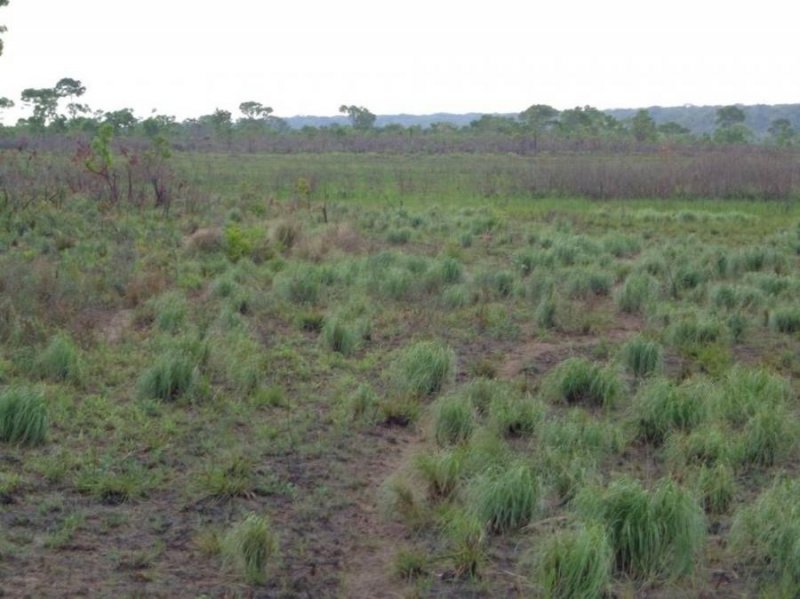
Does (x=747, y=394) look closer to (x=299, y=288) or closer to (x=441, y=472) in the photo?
(x=441, y=472)

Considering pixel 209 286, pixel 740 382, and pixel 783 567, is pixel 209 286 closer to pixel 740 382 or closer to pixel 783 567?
pixel 740 382

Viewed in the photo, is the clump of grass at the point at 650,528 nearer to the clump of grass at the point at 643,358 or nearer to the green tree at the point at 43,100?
the clump of grass at the point at 643,358

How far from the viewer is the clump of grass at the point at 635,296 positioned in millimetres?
12219

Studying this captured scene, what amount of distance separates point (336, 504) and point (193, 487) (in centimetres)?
88

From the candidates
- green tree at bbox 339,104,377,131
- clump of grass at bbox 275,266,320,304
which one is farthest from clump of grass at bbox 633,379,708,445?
green tree at bbox 339,104,377,131

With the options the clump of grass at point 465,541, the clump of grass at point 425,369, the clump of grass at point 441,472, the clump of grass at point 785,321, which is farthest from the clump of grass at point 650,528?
the clump of grass at point 785,321

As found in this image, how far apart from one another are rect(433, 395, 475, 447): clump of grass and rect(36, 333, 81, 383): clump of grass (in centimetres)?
303

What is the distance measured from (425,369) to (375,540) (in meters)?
3.05

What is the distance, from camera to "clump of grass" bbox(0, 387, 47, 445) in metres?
6.91

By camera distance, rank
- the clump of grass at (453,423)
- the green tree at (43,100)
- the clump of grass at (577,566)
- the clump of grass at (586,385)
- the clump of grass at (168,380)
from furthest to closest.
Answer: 1. the green tree at (43,100)
2. the clump of grass at (586,385)
3. the clump of grass at (168,380)
4. the clump of grass at (453,423)
5. the clump of grass at (577,566)

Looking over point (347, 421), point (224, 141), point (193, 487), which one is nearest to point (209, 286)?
point (347, 421)

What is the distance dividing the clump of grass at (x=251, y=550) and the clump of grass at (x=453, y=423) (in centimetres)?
204

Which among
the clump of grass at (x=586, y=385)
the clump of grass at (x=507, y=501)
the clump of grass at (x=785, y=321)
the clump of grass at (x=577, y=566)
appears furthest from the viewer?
the clump of grass at (x=785, y=321)

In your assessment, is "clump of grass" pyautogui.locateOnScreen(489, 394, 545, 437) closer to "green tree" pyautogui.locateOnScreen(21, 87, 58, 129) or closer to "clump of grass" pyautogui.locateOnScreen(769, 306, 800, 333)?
"clump of grass" pyautogui.locateOnScreen(769, 306, 800, 333)
